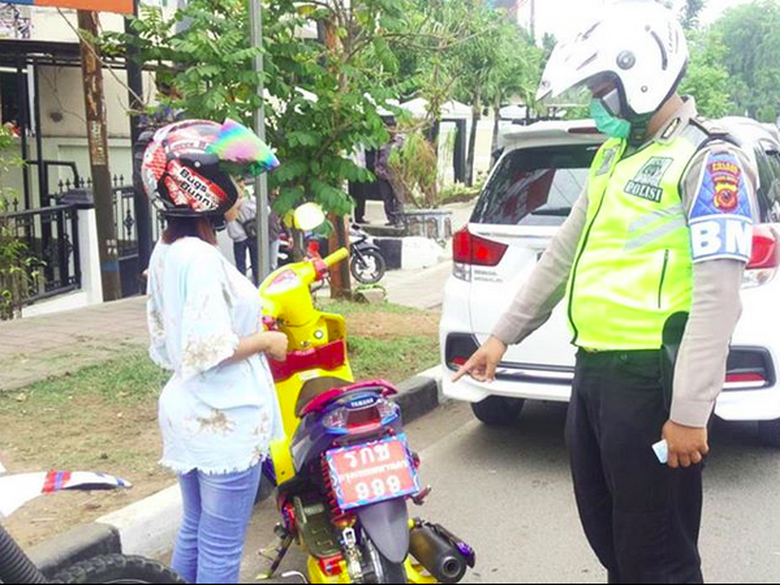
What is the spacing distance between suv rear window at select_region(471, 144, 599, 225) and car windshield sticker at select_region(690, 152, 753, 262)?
8.05 ft

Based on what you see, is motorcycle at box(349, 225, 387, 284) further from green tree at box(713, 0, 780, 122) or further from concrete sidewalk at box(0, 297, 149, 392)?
green tree at box(713, 0, 780, 122)

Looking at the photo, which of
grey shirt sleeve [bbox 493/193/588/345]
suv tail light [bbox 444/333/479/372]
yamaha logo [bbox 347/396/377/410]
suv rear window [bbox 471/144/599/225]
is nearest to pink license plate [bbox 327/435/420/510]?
yamaha logo [bbox 347/396/377/410]

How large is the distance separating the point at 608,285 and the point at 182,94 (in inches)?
154

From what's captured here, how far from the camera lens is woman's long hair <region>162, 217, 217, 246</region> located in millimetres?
2814

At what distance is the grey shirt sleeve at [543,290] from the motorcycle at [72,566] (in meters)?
1.28

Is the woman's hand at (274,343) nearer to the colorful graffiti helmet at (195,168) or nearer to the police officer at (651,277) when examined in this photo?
the colorful graffiti helmet at (195,168)

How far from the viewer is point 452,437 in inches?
225

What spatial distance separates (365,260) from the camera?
12.2 metres

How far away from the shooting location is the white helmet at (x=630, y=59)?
262 centimetres

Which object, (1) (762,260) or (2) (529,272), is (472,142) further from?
(1) (762,260)

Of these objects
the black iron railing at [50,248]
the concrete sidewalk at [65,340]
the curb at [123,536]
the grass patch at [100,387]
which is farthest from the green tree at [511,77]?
the curb at [123,536]

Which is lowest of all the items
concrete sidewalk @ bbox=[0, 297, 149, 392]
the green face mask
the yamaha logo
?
concrete sidewalk @ bbox=[0, 297, 149, 392]

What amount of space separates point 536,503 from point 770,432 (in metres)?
1.46

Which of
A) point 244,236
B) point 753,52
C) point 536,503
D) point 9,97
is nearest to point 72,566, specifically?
point 536,503
